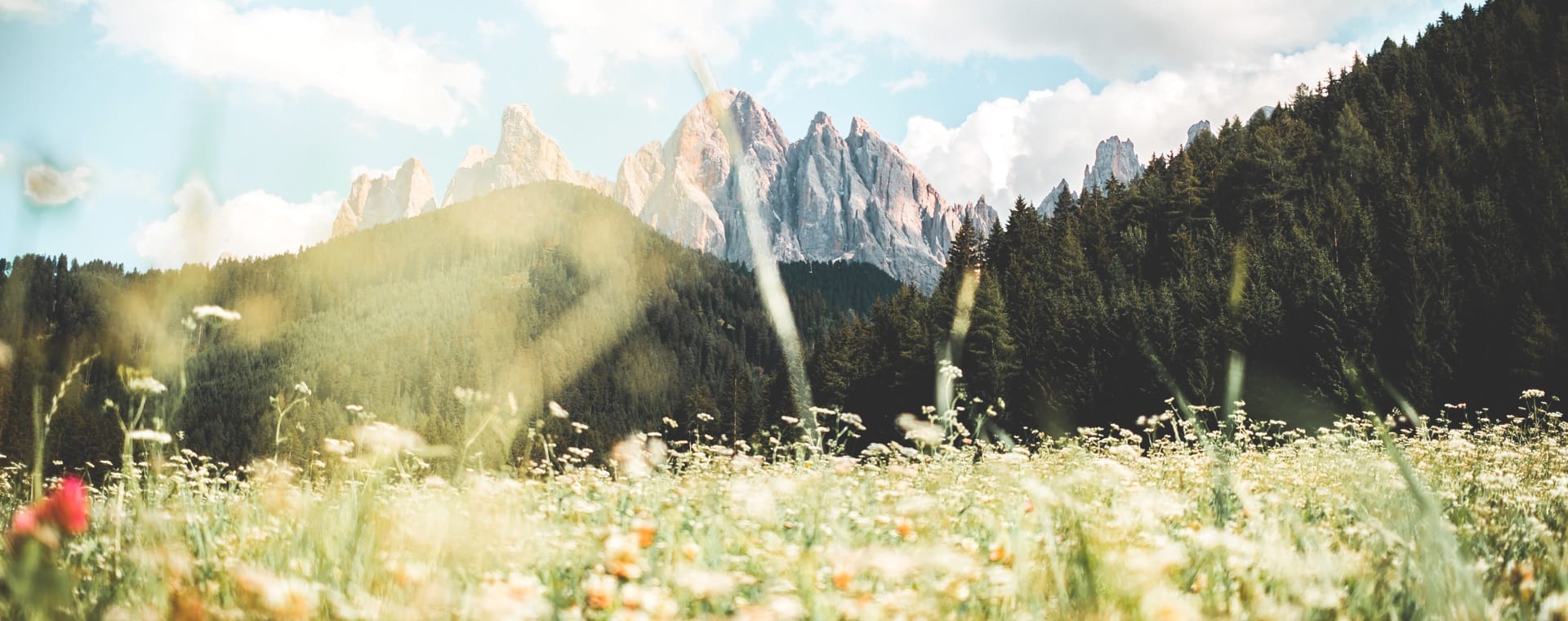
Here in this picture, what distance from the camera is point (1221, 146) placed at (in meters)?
73.0

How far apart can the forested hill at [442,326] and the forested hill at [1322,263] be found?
79.9 meters

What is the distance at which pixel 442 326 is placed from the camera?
16762 centimetres

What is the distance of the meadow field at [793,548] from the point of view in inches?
89.0

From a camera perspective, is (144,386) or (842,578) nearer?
(842,578)

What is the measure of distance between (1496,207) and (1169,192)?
2217cm

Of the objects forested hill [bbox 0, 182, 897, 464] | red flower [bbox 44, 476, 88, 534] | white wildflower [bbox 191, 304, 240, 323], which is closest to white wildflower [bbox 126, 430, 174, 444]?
white wildflower [bbox 191, 304, 240, 323]

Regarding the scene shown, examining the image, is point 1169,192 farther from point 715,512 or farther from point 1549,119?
point 715,512

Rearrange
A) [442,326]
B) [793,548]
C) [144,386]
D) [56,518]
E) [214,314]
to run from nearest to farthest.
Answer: [56,518] → [793,548] → [144,386] → [214,314] → [442,326]

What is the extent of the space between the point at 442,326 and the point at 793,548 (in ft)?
597

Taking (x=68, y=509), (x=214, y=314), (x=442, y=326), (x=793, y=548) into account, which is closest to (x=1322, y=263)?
(x=793, y=548)

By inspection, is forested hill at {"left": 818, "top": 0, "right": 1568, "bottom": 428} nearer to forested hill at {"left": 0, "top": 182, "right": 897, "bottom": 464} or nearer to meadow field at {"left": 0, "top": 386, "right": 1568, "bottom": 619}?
meadow field at {"left": 0, "top": 386, "right": 1568, "bottom": 619}

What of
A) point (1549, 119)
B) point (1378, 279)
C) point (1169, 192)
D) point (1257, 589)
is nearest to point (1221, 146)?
point (1169, 192)

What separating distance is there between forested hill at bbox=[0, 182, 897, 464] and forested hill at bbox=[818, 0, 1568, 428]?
7994cm

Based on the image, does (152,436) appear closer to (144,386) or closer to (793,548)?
(144,386)
